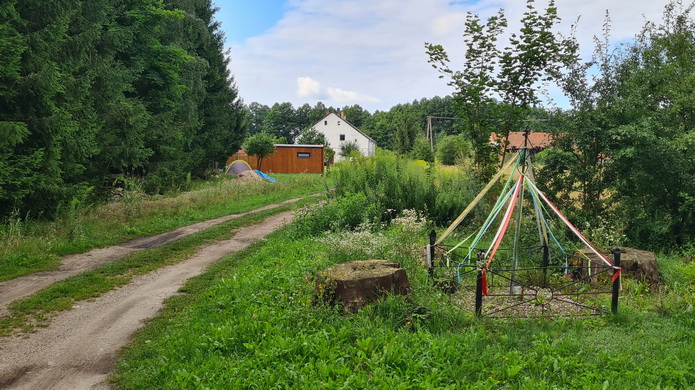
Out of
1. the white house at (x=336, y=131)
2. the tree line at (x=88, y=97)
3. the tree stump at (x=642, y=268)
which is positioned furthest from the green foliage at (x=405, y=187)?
the white house at (x=336, y=131)

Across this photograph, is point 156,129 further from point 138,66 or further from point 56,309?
point 56,309

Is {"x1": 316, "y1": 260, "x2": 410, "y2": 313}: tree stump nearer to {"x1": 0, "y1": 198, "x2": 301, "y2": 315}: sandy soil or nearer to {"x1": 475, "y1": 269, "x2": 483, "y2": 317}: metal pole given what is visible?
{"x1": 475, "y1": 269, "x2": 483, "y2": 317}: metal pole

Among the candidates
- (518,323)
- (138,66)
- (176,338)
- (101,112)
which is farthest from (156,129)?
(518,323)

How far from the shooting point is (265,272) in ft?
22.7

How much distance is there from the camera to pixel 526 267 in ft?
25.1

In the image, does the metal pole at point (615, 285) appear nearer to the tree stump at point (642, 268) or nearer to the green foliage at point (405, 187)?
the tree stump at point (642, 268)

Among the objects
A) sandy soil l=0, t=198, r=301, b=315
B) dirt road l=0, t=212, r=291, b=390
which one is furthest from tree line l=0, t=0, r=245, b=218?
dirt road l=0, t=212, r=291, b=390

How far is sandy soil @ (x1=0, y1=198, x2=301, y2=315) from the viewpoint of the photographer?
682 cm

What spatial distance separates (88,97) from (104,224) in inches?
155

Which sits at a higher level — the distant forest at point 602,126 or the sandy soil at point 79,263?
the distant forest at point 602,126

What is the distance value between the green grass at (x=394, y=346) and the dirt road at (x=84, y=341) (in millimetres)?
257

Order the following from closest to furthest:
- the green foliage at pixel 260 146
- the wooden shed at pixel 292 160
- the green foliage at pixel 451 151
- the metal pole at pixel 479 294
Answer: the metal pole at pixel 479 294
the green foliage at pixel 451 151
the green foliage at pixel 260 146
the wooden shed at pixel 292 160

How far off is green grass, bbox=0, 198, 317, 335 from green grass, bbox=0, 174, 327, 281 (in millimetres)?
1120

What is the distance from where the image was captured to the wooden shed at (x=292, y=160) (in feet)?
139
